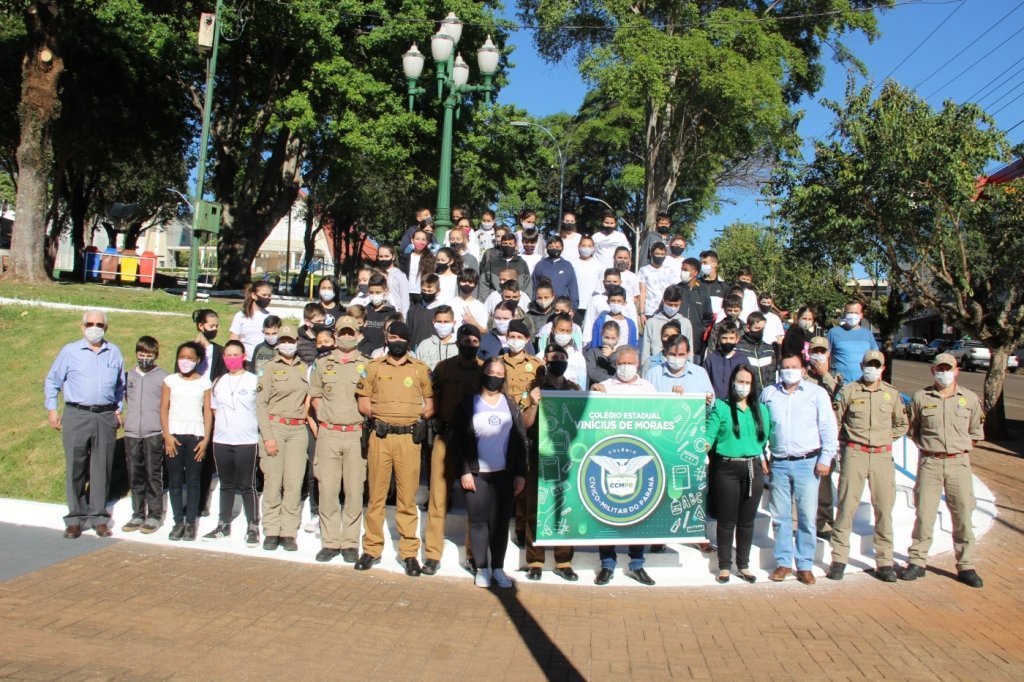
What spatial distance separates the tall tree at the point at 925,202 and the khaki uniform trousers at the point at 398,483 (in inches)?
468

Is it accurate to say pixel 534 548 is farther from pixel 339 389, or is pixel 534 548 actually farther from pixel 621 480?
pixel 339 389

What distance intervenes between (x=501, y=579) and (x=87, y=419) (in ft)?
13.7

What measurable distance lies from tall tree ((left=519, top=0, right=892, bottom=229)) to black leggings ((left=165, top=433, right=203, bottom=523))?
18.0 m

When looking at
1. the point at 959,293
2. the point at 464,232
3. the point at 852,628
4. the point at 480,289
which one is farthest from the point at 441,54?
the point at 959,293

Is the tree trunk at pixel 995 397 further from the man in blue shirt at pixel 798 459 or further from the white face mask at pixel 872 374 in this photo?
the man in blue shirt at pixel 798 459

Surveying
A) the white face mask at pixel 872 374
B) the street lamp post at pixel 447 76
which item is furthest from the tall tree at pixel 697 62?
the white face mask at pixel 872 374

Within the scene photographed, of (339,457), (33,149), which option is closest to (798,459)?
(339,457)

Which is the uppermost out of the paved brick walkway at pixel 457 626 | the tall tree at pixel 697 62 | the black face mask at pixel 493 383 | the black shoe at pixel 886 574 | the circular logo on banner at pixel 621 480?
the tall tree at pixel 697 62

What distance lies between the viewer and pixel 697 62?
2542 cm

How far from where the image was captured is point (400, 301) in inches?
424

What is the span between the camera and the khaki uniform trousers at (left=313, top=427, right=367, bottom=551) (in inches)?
297

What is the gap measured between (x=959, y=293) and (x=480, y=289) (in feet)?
36.8

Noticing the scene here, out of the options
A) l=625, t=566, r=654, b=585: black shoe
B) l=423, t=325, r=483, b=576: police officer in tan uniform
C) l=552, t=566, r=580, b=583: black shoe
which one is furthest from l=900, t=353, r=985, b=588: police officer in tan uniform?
l=423, t=325, r=483, b=576: police officer in tan uniform

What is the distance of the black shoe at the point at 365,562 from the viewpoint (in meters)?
7.36
